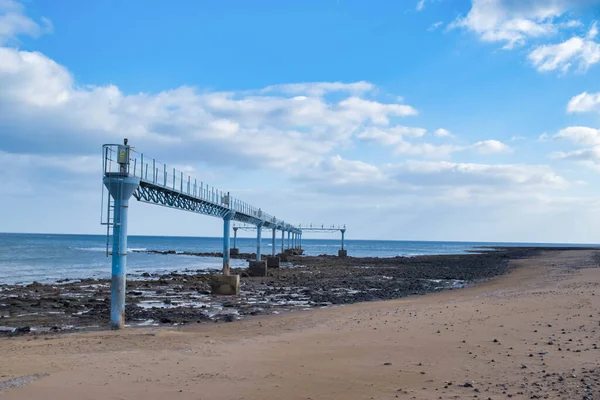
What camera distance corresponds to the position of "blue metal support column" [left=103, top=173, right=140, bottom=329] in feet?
51.3

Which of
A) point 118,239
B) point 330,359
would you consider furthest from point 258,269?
point 330,359

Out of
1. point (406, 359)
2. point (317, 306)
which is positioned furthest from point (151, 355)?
point (317, 306)

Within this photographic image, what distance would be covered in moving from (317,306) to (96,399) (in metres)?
14.5

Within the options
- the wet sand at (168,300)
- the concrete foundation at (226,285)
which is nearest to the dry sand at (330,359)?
the wet sand at (168,300)

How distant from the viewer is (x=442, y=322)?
14.9 m

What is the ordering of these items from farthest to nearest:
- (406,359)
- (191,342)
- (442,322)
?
(442,322) → (191,342) → (406,359)

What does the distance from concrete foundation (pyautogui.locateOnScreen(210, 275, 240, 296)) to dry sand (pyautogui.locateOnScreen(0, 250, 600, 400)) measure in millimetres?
10082

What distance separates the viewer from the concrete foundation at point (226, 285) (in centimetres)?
2647

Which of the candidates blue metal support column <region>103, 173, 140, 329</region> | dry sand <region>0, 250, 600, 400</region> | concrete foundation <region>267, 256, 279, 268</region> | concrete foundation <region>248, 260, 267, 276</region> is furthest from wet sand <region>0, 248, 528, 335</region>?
concrete foundation <region>267, 256, 279, 268</region>

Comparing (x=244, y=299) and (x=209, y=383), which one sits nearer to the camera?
(x=209, y=383)

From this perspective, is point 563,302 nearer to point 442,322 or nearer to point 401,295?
Answer: point 442,322

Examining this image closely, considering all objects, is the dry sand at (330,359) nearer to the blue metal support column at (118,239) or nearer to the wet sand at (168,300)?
the blue metal support column at (118,239)

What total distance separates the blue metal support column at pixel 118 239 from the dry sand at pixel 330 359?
30.7 inches

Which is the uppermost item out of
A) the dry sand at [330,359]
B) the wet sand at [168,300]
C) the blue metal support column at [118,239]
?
the blue metal support column at [118,239]
